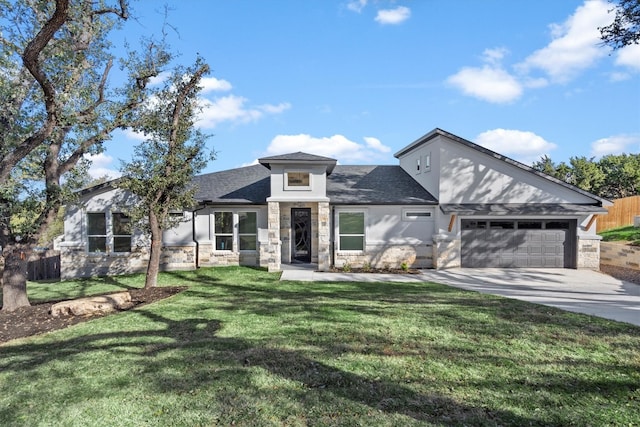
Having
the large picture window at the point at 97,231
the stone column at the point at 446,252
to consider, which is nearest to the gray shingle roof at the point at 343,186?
the stone column at the point at 446,252

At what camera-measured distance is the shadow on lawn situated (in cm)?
390

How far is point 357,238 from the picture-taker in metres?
15.4

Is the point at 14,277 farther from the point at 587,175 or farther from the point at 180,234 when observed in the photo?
the point at 587,175

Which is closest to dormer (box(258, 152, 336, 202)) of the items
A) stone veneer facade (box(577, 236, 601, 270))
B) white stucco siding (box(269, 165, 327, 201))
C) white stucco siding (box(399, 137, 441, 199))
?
white stucco siding (box(269, 165, 327, 201))

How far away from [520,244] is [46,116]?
1690 centimetres

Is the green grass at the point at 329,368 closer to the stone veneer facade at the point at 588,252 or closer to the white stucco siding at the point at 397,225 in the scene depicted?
the white stucco siding at the point at 397,225

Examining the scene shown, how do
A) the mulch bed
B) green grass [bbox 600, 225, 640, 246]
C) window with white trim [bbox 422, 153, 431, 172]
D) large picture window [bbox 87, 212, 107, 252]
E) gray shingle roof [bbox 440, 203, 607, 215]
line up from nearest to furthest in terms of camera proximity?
the mulch bed, gray shingle roof [bbox 440, 203, 607, 215], large picture window [bbox 87, 212, 107, 252], window with white trim [bbox 422, 153, 431, 172], green grass [bbox 600, 225, 640, 246]

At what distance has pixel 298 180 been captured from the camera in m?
14.3

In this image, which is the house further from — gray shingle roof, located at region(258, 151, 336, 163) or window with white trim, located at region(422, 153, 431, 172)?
gray shingle roof, located at region(258, 151, 336, 163)

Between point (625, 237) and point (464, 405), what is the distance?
828 inches

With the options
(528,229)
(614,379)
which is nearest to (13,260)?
(614,379)

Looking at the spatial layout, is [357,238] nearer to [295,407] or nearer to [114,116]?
[114,116]

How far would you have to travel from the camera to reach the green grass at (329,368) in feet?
12.5

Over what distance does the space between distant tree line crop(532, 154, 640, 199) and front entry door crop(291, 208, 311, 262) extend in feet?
89.8
